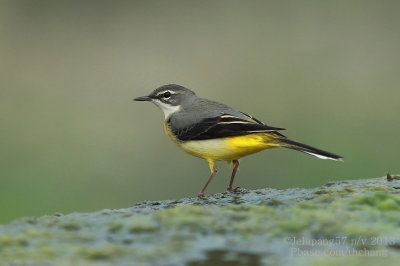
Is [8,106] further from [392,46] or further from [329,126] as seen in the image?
[392,46]

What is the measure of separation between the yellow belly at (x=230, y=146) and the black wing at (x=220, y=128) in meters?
0.05

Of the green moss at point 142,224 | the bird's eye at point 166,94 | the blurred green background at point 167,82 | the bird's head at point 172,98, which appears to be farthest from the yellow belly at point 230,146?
the blurred green background at point 167,82

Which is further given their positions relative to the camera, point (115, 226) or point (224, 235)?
point (115, 226)

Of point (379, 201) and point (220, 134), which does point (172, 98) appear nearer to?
point (220, 134)

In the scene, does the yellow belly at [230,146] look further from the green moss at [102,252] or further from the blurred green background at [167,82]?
the blurred green background at [167,82]

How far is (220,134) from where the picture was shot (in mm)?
8281

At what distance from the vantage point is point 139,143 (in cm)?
1878

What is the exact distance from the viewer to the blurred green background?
16.6m

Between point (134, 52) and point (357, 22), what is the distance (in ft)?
19.0

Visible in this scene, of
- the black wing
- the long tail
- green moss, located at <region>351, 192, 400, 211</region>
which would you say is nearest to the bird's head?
the black wing

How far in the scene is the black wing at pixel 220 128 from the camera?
797 centimetres

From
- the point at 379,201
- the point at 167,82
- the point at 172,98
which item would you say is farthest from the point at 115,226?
the point at 167,82

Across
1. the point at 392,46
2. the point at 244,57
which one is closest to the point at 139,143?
the point at 244,57

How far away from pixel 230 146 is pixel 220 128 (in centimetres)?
20
